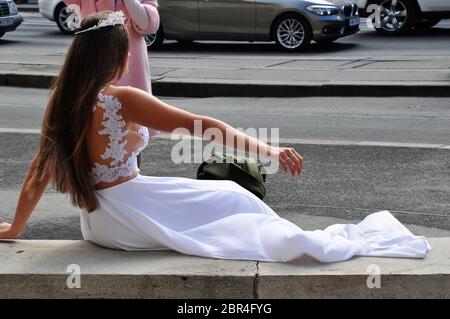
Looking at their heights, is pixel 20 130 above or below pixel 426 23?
above

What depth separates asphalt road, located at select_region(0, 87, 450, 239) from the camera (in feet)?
21.3

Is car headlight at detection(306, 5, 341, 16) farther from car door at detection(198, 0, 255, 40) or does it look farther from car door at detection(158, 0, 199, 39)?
car door at detection(158, 0, 199, 39)

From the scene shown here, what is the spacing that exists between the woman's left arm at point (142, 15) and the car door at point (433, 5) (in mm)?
12736

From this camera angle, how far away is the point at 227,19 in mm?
17172

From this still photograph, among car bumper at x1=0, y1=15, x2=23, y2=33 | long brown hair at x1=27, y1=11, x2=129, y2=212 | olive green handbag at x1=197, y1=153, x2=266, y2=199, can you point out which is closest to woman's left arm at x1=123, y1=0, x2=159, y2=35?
olive green handbag at x1=197, y1=153, x2=266, y2=199

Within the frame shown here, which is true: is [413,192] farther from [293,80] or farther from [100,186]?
[293,80]

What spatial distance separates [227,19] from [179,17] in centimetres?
90

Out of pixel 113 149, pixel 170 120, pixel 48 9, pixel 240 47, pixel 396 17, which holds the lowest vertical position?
pixel 240 47

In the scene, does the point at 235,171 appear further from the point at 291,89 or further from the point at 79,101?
the point at 291,89

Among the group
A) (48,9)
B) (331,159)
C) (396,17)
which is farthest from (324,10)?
(331,159)

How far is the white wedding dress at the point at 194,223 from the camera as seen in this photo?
4.49m

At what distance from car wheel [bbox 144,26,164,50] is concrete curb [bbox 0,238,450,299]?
1347 centimetres

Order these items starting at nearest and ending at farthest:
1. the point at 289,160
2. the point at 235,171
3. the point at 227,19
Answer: the point at 289,160
the point at 235,171
the point at 227,19

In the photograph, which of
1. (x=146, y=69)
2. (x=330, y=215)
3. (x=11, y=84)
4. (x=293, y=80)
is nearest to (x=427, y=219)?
(x=330, y=215)
